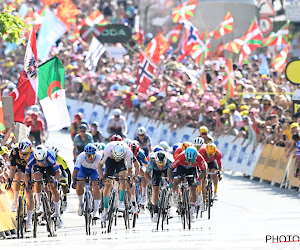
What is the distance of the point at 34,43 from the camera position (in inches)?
853

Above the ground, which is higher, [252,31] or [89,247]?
[252,31]

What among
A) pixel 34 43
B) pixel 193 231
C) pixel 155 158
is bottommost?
pixel 193 231

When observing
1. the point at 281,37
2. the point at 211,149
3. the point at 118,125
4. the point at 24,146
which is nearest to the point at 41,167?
the point at 24,146

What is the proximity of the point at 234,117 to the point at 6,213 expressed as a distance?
36.8 ft

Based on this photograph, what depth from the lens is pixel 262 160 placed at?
89.0 ft

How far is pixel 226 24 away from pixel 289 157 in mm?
10379

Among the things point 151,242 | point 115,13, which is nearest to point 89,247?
Answer: point 151,242

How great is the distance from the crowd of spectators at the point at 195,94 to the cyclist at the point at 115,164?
638 cm

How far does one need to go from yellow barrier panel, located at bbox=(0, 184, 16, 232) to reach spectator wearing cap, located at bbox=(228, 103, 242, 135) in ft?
33.9

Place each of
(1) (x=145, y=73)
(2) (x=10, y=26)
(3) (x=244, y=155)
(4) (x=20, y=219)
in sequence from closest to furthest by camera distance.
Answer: (4) (x=20, y=219) < (2) (x=10, y=26) < (3) (x=244, y=155) < (1) (x=145, y=73)

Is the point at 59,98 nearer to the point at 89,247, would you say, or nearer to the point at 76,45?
→ the point at 89,247

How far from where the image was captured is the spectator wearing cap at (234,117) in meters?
28.5

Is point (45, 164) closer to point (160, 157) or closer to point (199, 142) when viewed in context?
point (160, 157)

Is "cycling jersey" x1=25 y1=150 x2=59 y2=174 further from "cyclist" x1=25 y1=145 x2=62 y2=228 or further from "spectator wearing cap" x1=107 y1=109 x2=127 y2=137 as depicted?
"spectator wearing cap" x1=107 y1=109 x2=127 y2=137
